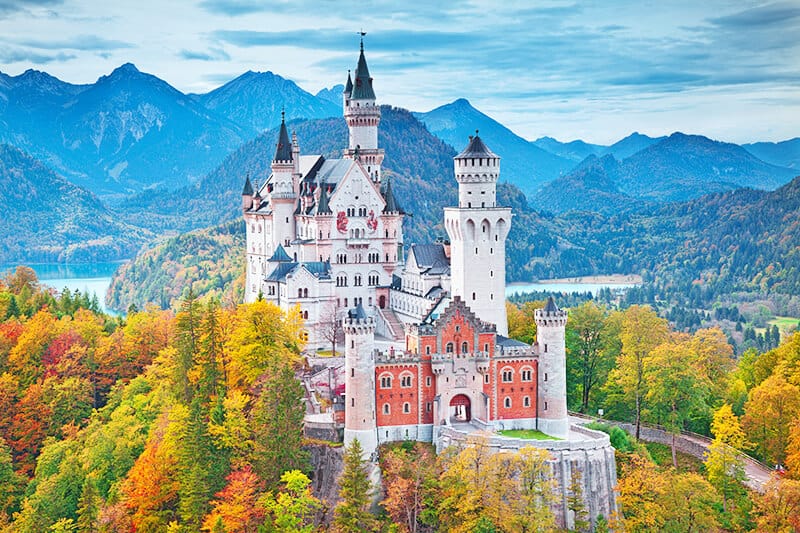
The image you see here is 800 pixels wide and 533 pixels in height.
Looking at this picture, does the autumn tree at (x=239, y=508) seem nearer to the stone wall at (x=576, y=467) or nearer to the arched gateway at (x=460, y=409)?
the stone wall at (x=576, y=467)

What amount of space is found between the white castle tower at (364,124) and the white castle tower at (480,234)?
2324 cm

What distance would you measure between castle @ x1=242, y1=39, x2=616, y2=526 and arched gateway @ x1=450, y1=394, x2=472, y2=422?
0.09 m

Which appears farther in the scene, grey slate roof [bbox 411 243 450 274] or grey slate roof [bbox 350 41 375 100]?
grey slate roof [bbox 350 41 375 100]

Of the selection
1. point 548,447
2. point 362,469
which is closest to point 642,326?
point 548,447

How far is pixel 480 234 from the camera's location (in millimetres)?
74875

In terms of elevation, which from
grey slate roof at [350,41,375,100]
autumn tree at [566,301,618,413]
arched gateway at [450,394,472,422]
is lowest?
arched gateway at [450,394,472,422]

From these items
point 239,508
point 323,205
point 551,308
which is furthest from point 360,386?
point 323,205

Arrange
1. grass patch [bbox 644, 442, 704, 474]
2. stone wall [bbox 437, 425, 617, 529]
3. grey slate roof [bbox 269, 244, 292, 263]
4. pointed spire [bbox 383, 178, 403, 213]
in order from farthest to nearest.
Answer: pointed spire [bbox 383, 178, 403, 213], grey slate roof [bbox 269, 244, 292, 263], grass patch [bbox 644, 442, 704, 474], stone wall [bbox 437, 425, 617, 529]

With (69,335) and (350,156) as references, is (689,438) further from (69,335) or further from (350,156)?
(69,335)

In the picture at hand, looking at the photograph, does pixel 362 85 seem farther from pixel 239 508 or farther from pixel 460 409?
pixel 239 508

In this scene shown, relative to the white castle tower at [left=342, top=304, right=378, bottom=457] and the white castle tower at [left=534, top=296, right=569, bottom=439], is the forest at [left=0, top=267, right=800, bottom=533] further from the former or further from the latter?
the white castle tower at [left=534, top=296, right=569, bottom=439]

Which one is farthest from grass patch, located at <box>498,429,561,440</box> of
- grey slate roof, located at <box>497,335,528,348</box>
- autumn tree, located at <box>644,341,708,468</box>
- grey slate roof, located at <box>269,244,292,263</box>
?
grey slate roof, located at <box>269,244,292,263</box>

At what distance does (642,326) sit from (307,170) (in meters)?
36.3

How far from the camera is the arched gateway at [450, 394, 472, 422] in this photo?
66.4 meters
